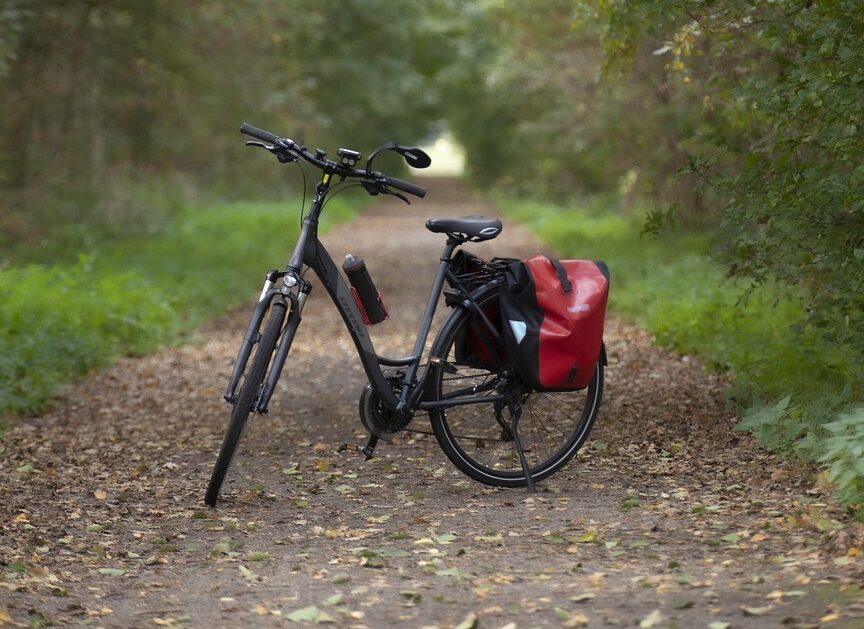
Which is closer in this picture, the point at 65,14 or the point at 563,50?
the point at 65,14

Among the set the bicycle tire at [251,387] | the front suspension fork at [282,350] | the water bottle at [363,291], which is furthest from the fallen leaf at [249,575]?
the water bottle at [363,291]

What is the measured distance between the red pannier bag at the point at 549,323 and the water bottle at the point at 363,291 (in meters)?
0.60

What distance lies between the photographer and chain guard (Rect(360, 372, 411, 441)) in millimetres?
6012

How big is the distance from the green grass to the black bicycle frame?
10.8 ft

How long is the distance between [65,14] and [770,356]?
40.0 ft

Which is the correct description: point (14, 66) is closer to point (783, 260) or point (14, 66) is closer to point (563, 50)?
point (563, 50)

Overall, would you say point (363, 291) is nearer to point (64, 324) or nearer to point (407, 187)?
point (407, 187)

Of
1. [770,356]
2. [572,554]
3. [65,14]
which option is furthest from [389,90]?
[572,554]

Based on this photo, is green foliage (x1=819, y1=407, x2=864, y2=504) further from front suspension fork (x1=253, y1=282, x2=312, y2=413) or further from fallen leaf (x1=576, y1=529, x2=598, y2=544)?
front suspension fork (x1=253, y1=282, x2=312, y2=413)

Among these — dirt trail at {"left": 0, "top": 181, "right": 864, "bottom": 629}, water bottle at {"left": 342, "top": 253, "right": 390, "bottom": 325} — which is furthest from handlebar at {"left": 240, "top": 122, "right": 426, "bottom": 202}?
dirt trail at {"left": 0, "top": 181, "right": 864, "bottom": 629}

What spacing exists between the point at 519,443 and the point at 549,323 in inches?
23.8

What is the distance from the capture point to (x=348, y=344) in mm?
11633

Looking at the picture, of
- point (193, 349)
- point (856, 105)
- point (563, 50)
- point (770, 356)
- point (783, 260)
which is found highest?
point (563, 50)

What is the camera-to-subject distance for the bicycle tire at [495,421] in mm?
5969
